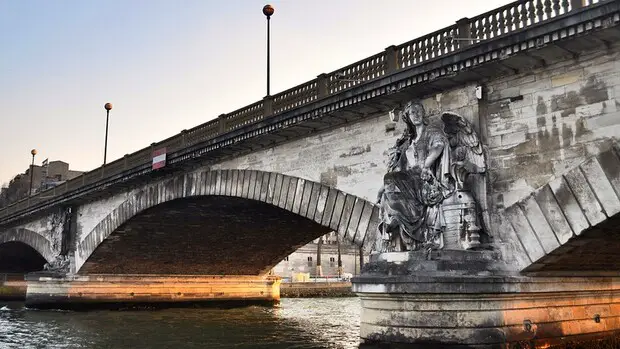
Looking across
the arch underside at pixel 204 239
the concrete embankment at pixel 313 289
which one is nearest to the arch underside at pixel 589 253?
the arch underside at pixel 204 239

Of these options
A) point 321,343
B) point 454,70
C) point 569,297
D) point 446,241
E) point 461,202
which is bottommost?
point 321,343

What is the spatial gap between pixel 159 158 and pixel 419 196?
15632 mm

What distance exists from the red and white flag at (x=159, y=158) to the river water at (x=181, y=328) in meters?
6.75

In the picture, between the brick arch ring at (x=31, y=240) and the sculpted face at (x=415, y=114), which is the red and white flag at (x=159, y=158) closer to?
the sculpted face at (x=415, y=114)

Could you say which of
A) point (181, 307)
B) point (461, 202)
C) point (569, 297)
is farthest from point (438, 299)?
point (181, 307)

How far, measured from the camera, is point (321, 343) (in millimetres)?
20953

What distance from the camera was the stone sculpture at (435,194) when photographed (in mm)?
13797

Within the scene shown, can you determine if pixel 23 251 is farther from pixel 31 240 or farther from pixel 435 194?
pixel 435 194

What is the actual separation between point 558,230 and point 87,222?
2965cm

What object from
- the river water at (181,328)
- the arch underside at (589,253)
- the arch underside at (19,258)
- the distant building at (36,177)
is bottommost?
the river water at (181,328)

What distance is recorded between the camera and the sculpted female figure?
1403 centimetres

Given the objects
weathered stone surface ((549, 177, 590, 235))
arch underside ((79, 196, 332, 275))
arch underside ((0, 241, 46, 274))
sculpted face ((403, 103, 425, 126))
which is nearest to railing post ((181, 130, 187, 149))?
arch underside ((79, 196, 332, 275))

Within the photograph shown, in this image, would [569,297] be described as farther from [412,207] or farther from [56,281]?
[56,281]

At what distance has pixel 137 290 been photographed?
3731cm
